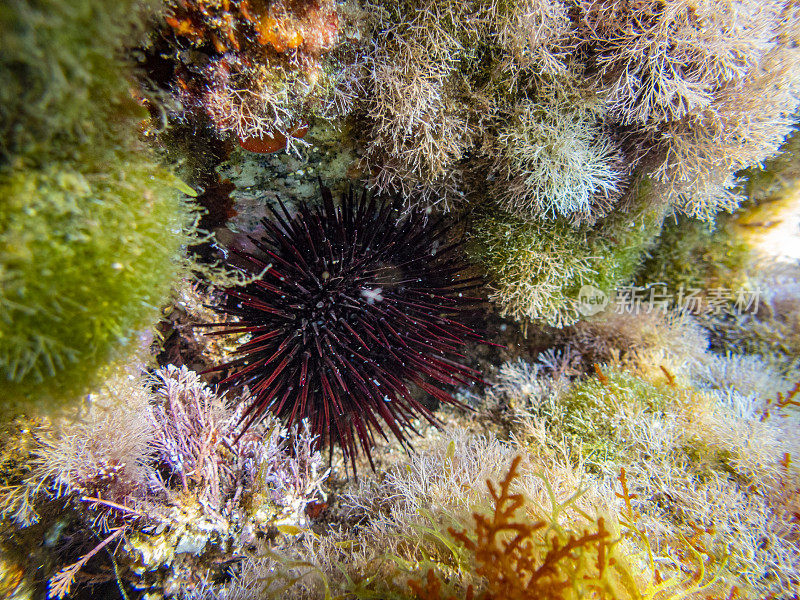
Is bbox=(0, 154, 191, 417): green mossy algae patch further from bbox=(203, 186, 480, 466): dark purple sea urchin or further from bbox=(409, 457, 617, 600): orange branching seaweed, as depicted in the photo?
bbox=(409, 457, 617, 600): orange branching seaweed

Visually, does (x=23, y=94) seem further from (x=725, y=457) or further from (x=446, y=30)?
(x=725, y=457)

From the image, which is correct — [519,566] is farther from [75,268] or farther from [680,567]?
[75,268]

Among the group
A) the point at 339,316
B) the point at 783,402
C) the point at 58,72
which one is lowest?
the point at 783,402

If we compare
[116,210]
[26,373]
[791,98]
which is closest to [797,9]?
[791,98]

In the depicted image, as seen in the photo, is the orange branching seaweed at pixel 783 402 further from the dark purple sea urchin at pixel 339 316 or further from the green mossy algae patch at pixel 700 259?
the dark purple sea urchin at pixel 339 316

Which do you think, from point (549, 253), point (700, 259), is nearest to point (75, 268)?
point (549, 253)
